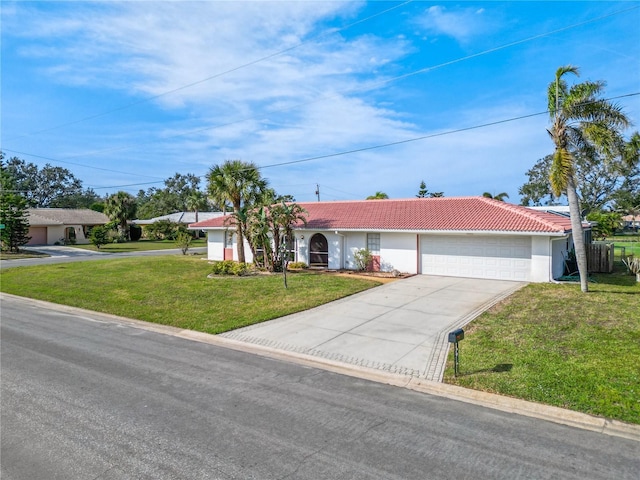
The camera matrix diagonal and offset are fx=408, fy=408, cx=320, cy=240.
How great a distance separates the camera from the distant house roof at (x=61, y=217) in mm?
48750

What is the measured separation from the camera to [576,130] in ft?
→ 47.6

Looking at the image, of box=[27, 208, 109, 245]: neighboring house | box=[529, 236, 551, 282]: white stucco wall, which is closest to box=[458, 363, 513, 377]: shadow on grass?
box=[529, 236, 551, 282]: white stucco wall

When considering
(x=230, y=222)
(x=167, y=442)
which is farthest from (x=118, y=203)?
(x=167, y=442)

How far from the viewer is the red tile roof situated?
1844cm

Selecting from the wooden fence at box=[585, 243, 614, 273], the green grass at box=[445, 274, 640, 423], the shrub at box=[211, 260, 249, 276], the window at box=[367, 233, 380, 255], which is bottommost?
the green grass at box=[445, 274, 640, 423]

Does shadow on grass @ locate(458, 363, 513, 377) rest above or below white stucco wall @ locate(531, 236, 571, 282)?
below

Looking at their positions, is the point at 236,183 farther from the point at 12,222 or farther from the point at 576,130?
the point at 12,222

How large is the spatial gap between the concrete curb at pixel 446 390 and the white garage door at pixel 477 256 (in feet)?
42.2

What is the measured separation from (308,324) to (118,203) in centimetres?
4991

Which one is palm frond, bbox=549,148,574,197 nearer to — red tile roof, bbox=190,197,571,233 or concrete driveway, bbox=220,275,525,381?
red tile roof, bbox=190,197,571,233

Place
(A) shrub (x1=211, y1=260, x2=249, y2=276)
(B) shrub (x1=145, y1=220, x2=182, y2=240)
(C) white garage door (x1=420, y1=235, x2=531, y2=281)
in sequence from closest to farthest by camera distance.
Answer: (C) white garage door (x1=420, y1=235, x2=531, y2=281), (A) shrub (x1=211, y1=260, x2=249, y2=276), (B) shrub (x1=145, y1=220, x2=182, y2=240)

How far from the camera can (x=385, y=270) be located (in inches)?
872

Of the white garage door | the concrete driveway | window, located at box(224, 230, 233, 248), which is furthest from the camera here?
window, located at box(224, 230, 233, 248)

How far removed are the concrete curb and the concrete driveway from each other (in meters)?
0.27
